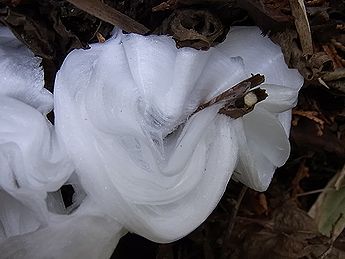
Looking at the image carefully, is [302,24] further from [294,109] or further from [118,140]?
[118,140]

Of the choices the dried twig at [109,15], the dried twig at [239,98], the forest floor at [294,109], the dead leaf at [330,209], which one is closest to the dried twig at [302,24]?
the forest floor at [294,109]

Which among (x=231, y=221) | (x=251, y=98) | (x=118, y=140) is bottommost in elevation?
(x=231, y=221)

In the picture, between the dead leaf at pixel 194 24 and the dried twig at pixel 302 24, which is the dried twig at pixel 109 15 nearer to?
the dead leaf at pixel 194 24

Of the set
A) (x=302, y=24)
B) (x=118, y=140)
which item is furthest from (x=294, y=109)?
(x=118, y=140)

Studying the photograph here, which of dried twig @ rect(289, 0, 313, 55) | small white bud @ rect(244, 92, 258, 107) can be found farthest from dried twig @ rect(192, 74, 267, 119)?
dried twig @ rect(289, 0, 313, 55)

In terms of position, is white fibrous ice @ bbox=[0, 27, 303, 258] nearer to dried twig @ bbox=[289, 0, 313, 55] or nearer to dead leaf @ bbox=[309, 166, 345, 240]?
dried twig @ bbox=[289, 0, 313, 55]
